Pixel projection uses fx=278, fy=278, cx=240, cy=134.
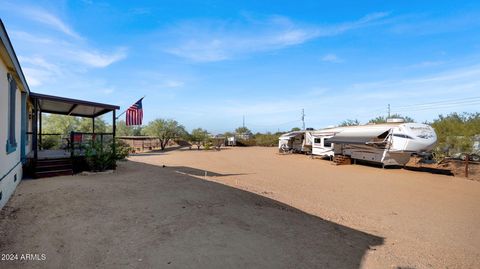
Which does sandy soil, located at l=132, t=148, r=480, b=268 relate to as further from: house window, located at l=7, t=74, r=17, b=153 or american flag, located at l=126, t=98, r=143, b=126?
american flag, located at l=126, t=98, r=143, b=126

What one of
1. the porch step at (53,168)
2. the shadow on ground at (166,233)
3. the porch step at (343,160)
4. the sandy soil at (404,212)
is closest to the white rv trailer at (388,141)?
the porch step at (343,160)

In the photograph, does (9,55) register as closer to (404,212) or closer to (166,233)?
(166,233)

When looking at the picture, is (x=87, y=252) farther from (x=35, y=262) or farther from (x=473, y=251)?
(x=473, y=251)

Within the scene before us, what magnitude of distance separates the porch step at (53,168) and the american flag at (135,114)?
7.78 meters

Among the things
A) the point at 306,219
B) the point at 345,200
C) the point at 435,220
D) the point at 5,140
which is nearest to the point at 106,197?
the point at 5,140

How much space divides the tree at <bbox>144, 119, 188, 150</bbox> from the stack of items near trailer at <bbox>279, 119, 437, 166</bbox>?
23.0 m

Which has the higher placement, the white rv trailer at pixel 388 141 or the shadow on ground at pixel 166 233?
the white rv trailer at pixel 388 141

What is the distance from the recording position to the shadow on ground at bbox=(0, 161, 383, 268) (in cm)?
349

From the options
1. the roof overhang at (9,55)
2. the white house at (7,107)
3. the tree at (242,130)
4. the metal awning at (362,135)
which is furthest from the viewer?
the tree at (242,130)

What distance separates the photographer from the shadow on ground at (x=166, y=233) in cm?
349

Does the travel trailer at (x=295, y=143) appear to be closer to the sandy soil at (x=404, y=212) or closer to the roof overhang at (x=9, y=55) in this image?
the sandy soil at (x=404, y=212)

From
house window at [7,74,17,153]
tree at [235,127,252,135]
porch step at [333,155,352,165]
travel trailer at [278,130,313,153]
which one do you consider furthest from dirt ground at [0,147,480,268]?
tree at [235,127,252,135]

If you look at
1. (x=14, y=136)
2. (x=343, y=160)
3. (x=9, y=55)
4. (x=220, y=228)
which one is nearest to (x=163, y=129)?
(x=343, y=160)

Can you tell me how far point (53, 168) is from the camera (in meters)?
9.27
